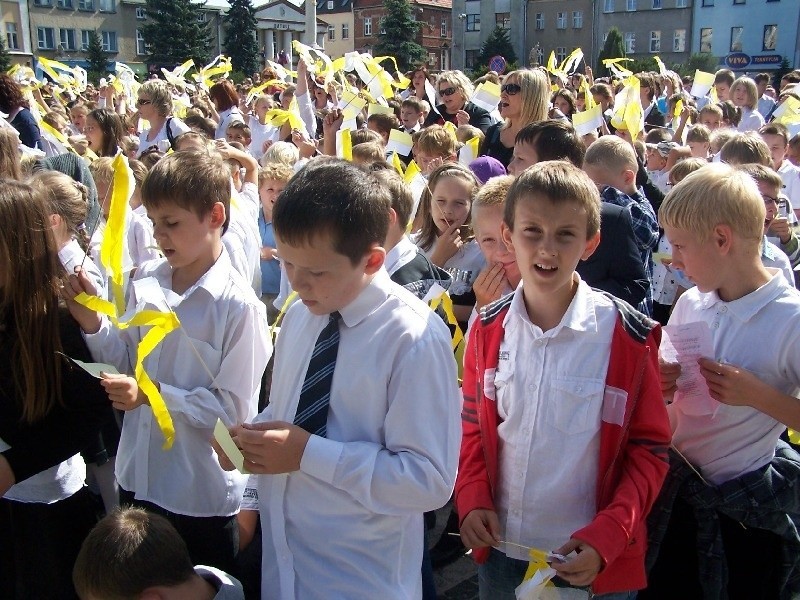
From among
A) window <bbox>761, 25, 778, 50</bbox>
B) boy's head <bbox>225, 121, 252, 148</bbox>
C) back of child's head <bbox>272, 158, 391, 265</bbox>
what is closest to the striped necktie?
back of child's head <bbox>272, 158, 391, 265</bbox>

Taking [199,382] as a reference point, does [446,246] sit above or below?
above

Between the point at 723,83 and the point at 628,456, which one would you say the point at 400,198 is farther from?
the point at 723,83

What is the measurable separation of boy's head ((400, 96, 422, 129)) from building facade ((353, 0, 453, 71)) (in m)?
69.8

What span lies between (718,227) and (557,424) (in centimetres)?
81

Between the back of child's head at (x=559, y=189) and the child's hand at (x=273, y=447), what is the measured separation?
3.00 feet

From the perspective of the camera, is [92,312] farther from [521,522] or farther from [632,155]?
[632,155]

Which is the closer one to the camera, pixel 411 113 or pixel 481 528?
pixel 481 528

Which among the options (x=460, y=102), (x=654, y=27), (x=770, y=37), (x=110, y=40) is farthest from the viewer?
(x=110, y=40)

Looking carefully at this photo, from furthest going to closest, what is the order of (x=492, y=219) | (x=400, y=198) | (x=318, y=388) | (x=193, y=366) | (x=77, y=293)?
(x=400, y=198) < (x=492, y=219) < (x=193, y=366) < (x=77, y=293) < (x=318, y=388)

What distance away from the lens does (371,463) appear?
174cm

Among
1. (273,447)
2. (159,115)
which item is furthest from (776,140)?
(273,447)

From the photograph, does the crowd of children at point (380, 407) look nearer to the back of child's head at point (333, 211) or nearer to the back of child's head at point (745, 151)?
the back of child's head at point (333, 211)

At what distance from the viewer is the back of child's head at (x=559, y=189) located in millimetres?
2129

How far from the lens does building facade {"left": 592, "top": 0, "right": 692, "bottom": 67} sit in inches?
2633
